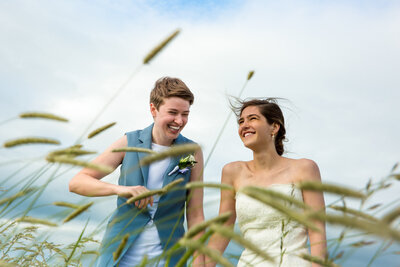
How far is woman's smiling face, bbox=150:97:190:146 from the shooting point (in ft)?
12.4

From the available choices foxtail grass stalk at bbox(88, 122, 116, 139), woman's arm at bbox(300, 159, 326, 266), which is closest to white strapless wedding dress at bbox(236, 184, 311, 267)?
woman's arm at bbox(300, 159, 326, 266)

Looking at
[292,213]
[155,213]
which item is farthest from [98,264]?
[292,213]

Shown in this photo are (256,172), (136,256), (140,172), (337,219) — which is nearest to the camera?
(337,219)

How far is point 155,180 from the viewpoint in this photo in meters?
3.88

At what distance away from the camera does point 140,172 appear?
12.7ft

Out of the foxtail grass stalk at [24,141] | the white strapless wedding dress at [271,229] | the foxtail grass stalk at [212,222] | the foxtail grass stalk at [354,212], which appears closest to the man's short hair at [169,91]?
the white strapless wedding dress at [271,229]

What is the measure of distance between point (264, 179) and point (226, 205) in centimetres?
46

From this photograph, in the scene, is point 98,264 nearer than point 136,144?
Yes

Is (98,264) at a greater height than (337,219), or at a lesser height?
lesser

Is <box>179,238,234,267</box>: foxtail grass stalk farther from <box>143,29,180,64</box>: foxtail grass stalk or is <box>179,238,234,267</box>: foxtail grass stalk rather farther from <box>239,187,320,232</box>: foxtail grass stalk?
<box>143,29,180,64</box>: foxtail grass stalk

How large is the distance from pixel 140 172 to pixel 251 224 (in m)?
1.19

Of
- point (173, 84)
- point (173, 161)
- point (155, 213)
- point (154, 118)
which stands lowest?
point (155, 213)

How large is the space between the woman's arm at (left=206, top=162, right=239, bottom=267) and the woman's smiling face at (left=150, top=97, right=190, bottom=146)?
2.32ft

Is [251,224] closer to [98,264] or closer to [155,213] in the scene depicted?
[155,213]
